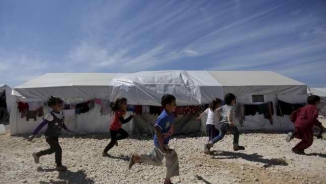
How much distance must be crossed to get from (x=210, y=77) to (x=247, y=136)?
12.2 feet

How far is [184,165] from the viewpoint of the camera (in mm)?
5695

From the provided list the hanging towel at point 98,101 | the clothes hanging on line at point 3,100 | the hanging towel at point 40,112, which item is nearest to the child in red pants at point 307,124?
the hanging towel at point 98,101

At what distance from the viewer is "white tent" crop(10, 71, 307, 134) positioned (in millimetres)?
10508

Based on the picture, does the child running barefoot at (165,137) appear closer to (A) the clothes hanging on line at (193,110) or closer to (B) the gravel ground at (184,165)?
(B) the gravel ground at (184,165)

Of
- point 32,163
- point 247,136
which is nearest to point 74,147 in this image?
point 32,163

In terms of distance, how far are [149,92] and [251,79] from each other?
5207 millimetres

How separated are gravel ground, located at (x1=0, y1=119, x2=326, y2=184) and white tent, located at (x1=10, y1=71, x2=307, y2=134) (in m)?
2.13

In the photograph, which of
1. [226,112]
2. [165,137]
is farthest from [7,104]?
[165,137]

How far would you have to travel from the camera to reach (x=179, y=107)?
10539 millimetres

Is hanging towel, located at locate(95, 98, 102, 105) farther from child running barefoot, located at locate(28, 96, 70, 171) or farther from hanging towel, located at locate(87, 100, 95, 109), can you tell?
child running barefoot, located at locate(28, 96, 70, 171)

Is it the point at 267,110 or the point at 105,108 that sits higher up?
the point at 105,108

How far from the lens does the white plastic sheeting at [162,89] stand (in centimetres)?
1045

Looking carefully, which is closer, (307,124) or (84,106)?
(307,124)

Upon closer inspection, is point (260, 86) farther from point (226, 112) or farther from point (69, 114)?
point (69, 114)
